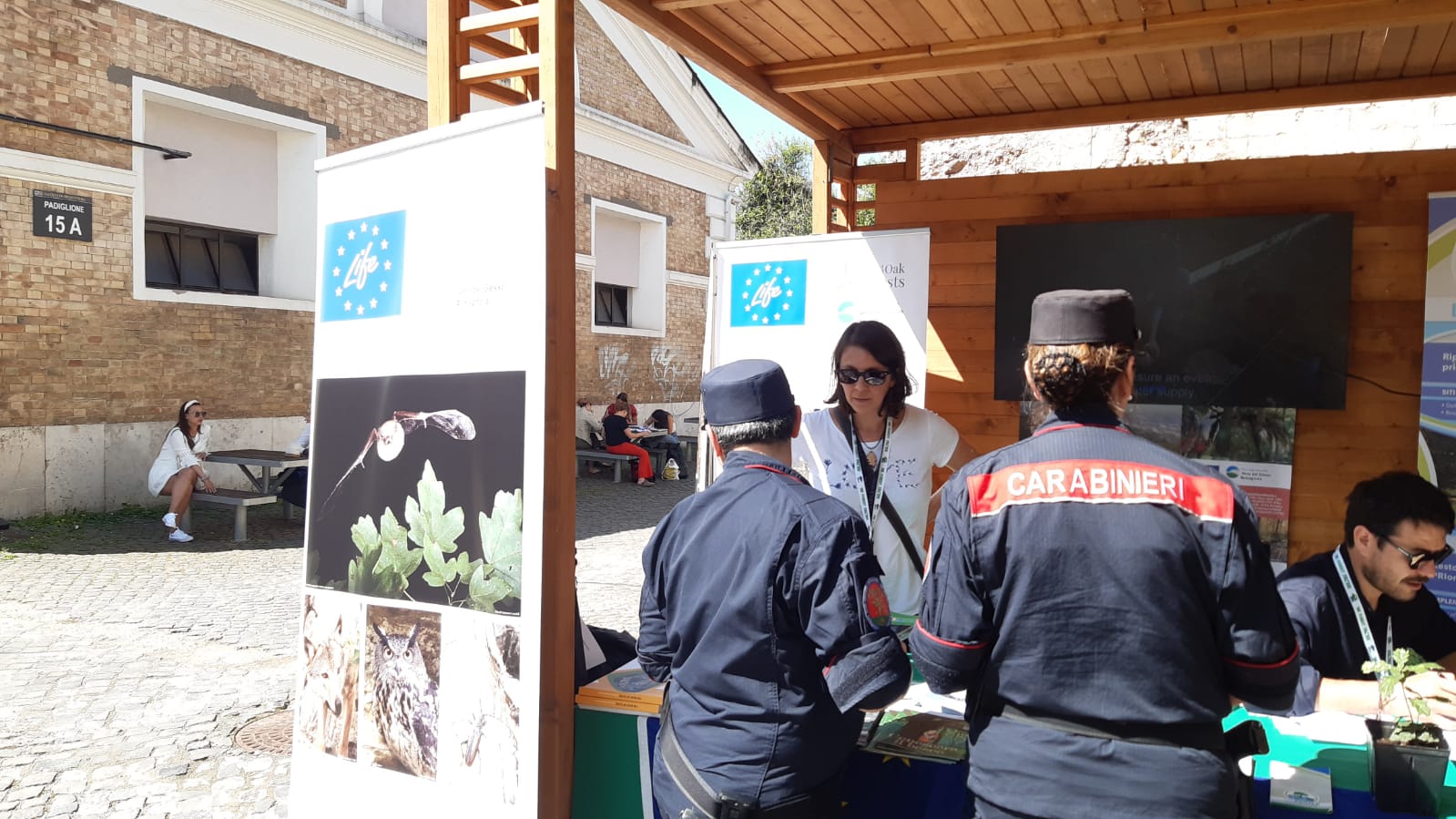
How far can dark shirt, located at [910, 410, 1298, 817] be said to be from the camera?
1705 millimetres

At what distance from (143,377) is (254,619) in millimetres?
5545

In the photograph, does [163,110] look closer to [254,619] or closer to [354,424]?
[254,619]

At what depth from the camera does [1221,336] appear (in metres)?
4.98

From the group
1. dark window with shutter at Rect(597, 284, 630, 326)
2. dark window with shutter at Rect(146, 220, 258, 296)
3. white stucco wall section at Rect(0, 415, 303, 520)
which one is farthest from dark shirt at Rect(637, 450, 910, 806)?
dark window with shutter at Rect(597, 284, 630, 326)

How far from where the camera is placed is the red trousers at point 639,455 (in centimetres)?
1509

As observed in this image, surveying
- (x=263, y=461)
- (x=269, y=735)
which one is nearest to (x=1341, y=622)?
(x=269, y=735)

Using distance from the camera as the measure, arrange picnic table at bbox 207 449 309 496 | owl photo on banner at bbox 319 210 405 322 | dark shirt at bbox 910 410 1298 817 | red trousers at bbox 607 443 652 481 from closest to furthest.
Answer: dark shirt at bbox 910 410 1298 817 → owl photo on banner at bbox 319 210 405 322 → picnic table at bbox 207 449 309 496 → red trousers at bbox 607 443 652 481

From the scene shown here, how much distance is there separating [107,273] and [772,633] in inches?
438

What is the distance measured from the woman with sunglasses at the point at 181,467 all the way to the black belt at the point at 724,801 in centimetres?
898

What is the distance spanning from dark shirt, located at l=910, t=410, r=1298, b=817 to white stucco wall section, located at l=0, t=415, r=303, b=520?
11168 mm

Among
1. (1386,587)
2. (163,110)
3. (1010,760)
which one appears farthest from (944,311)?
(163,110)

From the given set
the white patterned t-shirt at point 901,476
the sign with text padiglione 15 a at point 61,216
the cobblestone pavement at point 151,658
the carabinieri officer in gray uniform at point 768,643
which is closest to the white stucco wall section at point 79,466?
the cobblestone pavement at point 151,658

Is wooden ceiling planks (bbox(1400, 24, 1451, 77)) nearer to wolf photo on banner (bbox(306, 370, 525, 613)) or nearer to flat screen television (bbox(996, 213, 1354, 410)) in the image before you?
flat screen television (bbox(996, 213, 1354, 410))

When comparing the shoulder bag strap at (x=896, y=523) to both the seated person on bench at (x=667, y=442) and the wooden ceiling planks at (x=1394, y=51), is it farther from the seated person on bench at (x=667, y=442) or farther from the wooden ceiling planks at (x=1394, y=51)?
the seated person on bench at (x=667, y=442)
